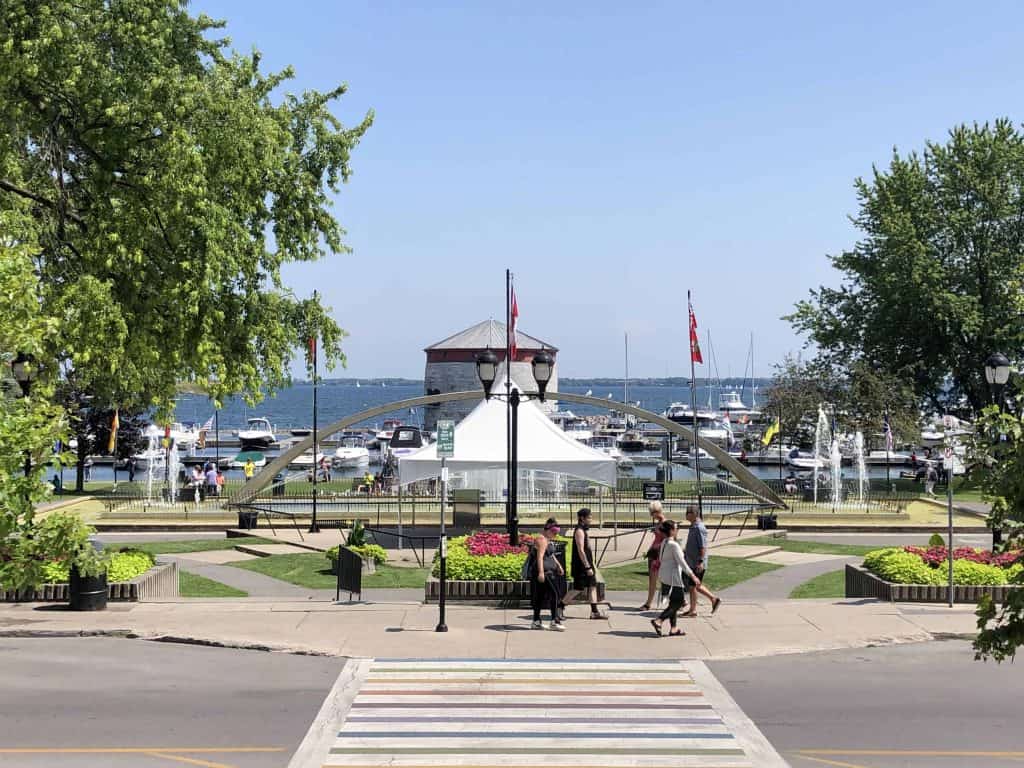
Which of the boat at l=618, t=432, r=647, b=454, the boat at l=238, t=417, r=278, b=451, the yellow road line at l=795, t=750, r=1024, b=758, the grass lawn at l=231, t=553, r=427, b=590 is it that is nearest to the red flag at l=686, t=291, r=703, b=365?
the grass lawn at l=231, t=553, r=427, b=590

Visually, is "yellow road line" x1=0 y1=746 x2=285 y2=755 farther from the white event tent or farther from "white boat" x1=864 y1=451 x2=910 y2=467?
"white boat" x1=864 y1=451 x2=910 y2=467

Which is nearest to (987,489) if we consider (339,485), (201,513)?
(201,513)

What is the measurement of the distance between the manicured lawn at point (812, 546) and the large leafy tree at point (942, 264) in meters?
21.6

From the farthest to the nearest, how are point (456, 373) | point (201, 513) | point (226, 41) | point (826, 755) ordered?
1. point (456, 373)
2. point (201, 513)
3. point (226, 41)
4. point (826, 755)

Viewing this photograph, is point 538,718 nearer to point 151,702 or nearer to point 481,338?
point 151,702

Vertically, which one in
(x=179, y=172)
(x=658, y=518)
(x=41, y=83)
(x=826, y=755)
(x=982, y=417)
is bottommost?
(x=826, y=755)

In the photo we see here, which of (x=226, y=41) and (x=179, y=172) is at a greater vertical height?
(x=226, y=41)

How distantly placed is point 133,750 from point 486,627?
7.07 metres

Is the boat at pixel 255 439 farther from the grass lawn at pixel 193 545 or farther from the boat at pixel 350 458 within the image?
the grass lawn at pixel 193 545

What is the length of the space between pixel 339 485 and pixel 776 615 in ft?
114

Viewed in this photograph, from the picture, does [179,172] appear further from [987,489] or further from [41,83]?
[987,489]

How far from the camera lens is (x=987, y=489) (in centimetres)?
848

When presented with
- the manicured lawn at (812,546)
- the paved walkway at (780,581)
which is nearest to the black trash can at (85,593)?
the paved walkway at (780,581)

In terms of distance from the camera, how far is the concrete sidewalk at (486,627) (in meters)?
15.7
